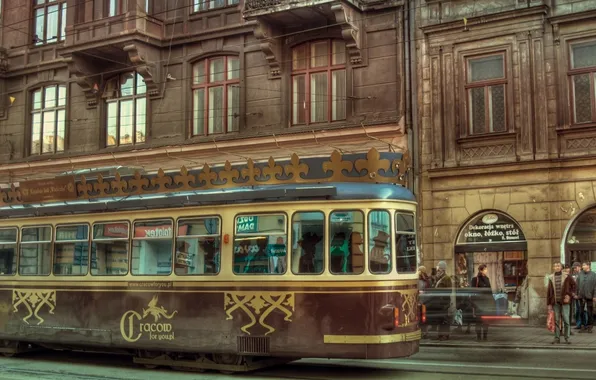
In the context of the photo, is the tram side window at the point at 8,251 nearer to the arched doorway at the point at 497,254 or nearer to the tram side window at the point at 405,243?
the tram side window at the point at 405,243

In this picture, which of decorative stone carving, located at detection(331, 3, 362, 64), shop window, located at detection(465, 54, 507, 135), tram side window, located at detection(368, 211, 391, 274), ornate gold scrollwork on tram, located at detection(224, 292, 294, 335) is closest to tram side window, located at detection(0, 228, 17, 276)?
ornate gold scrollwork on tram, located at detection(224, 292, 294, 335)

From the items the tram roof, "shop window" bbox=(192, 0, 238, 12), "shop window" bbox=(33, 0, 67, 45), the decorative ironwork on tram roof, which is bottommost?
the tram roof

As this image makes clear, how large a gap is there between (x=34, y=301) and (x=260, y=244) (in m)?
4.57

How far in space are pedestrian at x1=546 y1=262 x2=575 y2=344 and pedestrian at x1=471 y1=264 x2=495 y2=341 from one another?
1264 millimetres

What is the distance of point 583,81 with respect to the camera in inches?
709

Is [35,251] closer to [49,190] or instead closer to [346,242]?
[49,190]

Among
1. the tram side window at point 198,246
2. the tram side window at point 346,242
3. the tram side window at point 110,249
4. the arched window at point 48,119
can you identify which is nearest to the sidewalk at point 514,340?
the tram side window at point 346,242

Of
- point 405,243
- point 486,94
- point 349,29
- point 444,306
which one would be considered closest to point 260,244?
point 405,243

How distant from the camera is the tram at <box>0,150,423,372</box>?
10.2 m

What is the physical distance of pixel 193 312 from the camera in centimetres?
1105

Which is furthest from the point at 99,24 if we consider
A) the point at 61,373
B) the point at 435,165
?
the point at 61,373

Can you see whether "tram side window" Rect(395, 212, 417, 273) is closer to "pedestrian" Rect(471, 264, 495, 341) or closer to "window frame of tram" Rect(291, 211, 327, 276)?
"window frame of tram" Rect(291, 211, 327, 276)

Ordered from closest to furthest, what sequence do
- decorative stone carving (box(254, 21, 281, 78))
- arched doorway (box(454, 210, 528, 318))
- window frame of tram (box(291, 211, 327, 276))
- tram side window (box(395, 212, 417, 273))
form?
window frame of tram (box(291, 211, 327, 276)), tram side window (box(395, 212, 417, 273)), arched doorway (box(454, 210, 528, 318)), decorative stone carving (box(254, 21, 281, 78))

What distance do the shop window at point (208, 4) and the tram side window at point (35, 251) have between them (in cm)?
1132
